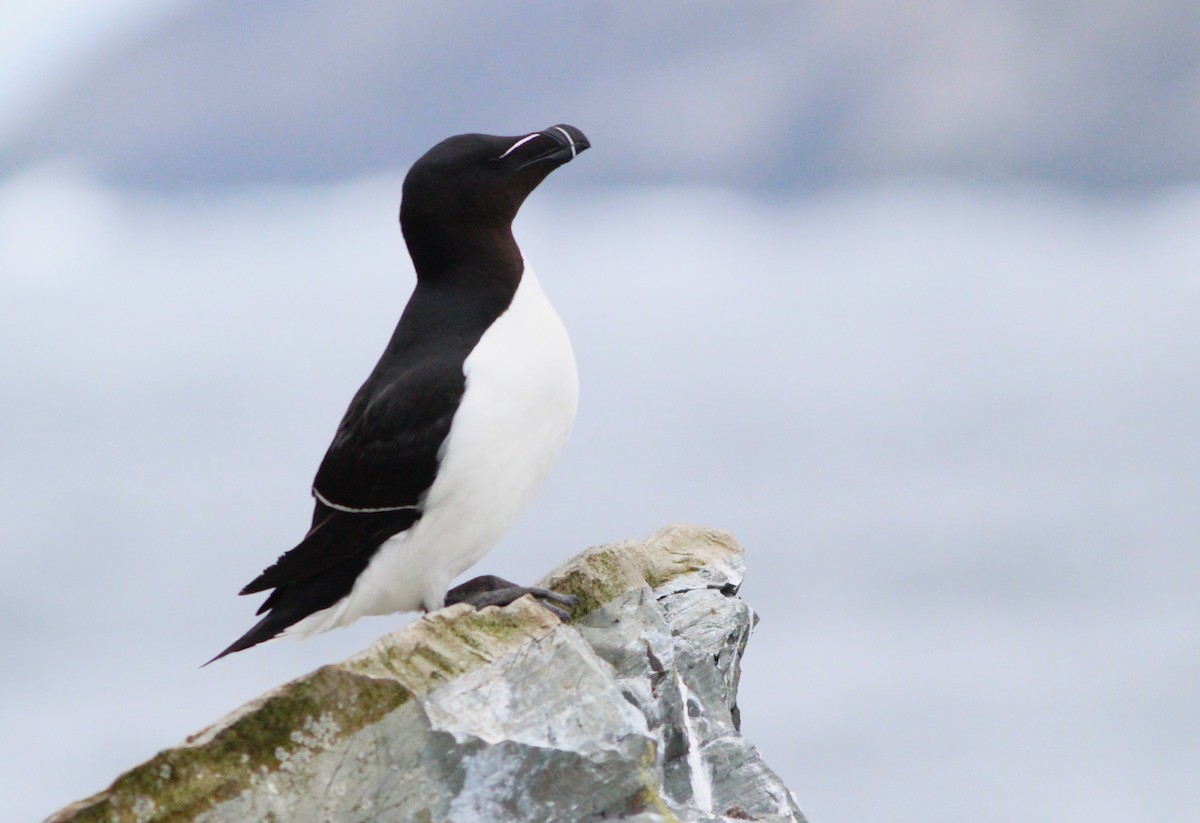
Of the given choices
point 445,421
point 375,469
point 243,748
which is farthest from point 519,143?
point 243,748

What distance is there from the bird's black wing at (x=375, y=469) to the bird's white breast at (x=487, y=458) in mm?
75

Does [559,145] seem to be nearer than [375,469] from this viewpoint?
No

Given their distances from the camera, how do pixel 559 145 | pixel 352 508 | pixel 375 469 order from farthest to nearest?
pixel 559 145 → pixel 352 508 → pixel 375 469

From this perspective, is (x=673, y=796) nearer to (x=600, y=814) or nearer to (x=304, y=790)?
(x=600, y=814)

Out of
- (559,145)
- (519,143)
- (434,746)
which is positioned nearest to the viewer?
(434,746)

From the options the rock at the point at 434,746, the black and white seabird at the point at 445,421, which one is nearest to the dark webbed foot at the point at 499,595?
the black and white seabird at the point at 445,421

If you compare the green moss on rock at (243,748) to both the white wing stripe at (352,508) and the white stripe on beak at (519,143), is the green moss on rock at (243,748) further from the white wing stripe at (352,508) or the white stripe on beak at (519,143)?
the white stripe on beak at (519,143)

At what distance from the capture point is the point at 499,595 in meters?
6.83

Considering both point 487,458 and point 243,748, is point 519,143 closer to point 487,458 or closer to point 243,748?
point 487,458

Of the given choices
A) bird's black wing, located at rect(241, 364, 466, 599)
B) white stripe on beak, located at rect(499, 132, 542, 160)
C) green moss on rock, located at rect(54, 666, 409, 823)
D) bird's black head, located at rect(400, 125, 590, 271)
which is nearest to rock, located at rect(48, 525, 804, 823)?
green moss on rock, located at rect(54, 666, 409, 823)

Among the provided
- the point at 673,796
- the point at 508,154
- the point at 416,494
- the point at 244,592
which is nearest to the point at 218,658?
the point at 244,592

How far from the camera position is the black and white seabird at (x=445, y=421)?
7.20 meters

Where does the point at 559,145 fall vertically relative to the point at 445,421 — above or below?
above

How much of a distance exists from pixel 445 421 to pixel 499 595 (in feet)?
3.01
